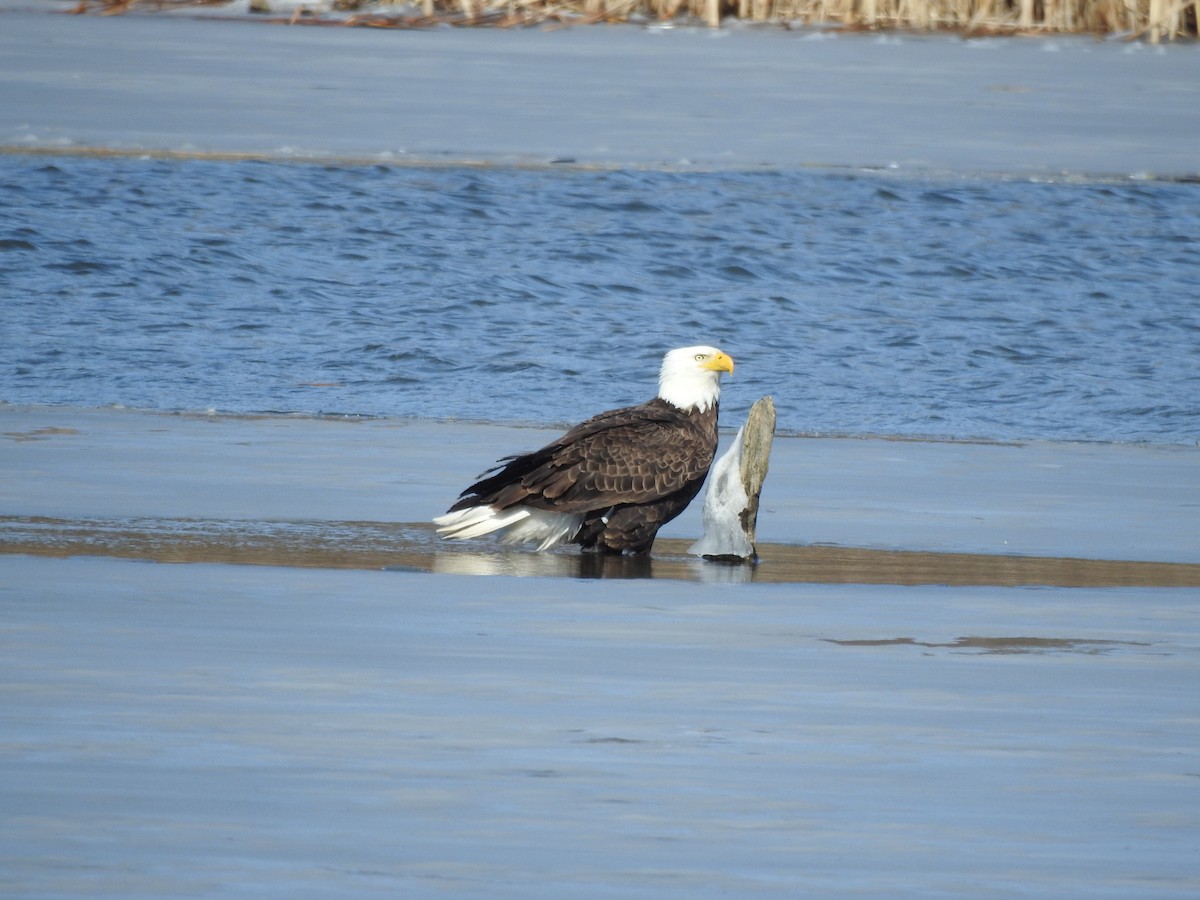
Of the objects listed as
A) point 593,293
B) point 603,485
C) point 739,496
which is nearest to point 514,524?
point 603,485

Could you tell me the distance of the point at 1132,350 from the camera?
1232 centimetres

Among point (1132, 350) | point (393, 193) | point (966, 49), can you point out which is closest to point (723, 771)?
point (1132, 350)

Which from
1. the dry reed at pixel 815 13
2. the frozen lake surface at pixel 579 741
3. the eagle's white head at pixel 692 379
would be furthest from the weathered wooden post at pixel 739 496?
the dry reed at pixel 815 13

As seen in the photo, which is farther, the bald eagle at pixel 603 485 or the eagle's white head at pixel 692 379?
the eagle's white head at pixel 692 379

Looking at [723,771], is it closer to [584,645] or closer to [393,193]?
[584,645]

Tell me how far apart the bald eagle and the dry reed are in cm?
1540

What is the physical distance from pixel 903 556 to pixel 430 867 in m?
3.51

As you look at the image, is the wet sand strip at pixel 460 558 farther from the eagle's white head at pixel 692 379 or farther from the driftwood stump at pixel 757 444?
the eagle's white head at pixel 692 379

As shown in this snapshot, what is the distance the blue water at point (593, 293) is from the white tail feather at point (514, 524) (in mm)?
2689

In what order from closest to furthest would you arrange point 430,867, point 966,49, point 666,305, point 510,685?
point 430,867
point 510,685
point 666,305
point 966,49

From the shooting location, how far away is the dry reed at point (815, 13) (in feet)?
72.6

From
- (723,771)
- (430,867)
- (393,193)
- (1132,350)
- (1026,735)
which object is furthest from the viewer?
(393,193)

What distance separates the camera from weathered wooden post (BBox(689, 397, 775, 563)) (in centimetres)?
697

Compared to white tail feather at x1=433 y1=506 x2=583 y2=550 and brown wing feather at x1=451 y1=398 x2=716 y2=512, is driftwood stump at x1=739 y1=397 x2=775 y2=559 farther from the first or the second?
white tail feather at x1=433 y1=506 x2=583 y2=550
